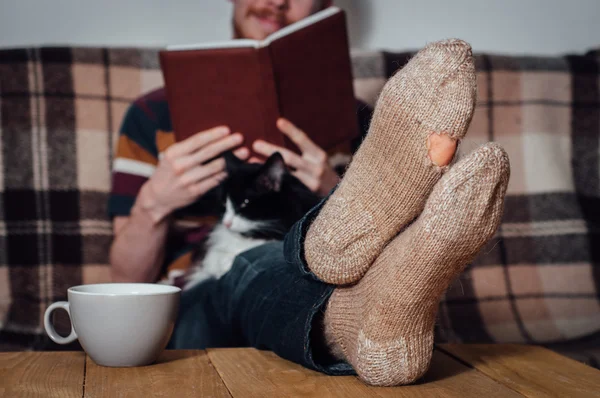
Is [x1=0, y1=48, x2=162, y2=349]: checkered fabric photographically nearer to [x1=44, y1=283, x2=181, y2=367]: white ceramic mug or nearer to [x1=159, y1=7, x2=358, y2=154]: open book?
[x1=159, y1=7, x2=358, y2=154]: open book

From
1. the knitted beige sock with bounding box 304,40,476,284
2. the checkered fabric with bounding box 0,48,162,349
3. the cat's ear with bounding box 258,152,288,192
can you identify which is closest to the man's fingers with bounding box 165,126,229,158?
the cat's ear with bounding box 258,152,288,192

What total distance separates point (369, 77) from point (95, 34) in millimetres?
693

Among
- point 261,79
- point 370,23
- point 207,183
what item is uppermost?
point 370,23

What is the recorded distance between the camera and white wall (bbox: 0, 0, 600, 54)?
5.42 ft

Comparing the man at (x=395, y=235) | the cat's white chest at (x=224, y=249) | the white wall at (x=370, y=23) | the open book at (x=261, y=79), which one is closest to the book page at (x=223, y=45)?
the open book at (x=261, y=79)

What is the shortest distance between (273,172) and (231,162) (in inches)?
3.8

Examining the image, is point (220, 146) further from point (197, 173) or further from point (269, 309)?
point (269, 309)

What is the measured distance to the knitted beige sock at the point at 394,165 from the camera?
1.90 ft

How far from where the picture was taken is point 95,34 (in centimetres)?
168

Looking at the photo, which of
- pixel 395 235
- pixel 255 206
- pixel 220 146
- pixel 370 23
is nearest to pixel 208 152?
pixel 220 146

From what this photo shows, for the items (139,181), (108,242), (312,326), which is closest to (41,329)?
(108,242)

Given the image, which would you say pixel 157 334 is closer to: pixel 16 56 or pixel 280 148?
pixel 280 148

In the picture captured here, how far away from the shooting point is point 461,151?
1.46 meters

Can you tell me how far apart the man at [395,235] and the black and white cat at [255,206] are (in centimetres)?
30
